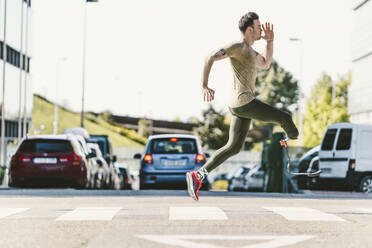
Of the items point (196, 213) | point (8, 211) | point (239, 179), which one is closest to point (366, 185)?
point (239, 179)

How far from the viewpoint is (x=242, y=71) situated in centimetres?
962

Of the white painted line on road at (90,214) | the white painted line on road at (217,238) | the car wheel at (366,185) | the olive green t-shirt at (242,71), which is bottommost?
the car wheel at (366,185)

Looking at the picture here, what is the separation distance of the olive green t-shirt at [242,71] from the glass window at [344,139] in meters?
17.1

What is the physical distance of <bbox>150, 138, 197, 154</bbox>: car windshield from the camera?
71.1ft

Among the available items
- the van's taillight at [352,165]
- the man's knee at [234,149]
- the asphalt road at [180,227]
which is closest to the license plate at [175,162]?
the van's taillight at [352,165]

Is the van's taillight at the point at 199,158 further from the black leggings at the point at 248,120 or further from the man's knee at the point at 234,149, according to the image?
the man's knee at the point at 234,149

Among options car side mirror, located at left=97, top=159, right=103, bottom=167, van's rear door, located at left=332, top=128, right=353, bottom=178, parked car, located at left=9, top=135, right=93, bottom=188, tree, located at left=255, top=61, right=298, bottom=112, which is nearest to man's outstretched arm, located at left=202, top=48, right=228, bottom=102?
parked car, located at left=9, top=135, right=93, bottom=188

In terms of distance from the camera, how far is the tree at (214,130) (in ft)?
326

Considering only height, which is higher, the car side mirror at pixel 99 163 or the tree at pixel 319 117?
the tree at pixel 319 117

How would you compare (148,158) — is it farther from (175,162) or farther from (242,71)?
(242,71)

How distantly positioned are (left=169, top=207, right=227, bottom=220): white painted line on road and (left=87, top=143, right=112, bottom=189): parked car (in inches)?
469

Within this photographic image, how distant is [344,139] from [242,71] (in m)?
17.3

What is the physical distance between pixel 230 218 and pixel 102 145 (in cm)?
2424

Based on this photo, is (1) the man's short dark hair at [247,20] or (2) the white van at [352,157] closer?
(1) the man's short dark hair at [247,20]
